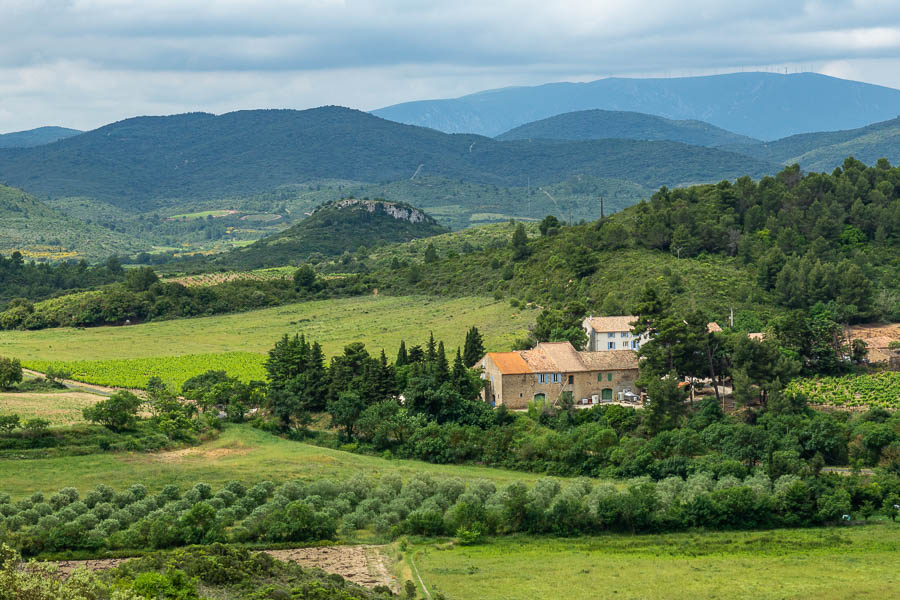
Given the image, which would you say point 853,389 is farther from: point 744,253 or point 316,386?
point 316,386

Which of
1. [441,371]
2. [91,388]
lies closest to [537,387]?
[441,371]

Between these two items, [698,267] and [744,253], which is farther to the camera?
[744,253]

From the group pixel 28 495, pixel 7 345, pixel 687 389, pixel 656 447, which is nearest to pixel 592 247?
pixel 687 389

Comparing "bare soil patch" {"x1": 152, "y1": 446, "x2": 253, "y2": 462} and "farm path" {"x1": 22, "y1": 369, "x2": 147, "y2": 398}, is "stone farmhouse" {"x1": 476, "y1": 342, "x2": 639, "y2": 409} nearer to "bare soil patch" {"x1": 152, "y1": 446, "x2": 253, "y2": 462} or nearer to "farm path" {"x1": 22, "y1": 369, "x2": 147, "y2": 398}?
"bare soil patch" {"x1": 152, "y1": 446, "x2": 253, "y2": 462}

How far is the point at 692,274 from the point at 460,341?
2008 centimetres

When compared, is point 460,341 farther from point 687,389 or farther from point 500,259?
point 500,259

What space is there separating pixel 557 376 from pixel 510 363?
9.59ft

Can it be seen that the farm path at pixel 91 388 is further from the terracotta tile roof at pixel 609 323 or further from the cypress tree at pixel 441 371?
the terracotta tile roof at pixel 609 323

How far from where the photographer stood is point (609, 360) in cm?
6234

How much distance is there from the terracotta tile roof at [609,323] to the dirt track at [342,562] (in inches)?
1124

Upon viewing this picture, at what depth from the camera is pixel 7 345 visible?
9300 cm

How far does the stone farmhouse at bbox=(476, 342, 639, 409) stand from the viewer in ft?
199

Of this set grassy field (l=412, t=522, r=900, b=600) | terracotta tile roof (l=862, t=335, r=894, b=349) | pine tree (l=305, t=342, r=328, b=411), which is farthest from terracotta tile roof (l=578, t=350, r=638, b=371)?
grassy field (l=412, t=522, r=900, b=600)

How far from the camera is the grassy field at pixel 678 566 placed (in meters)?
36.3
